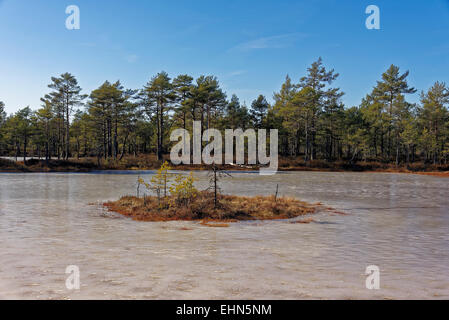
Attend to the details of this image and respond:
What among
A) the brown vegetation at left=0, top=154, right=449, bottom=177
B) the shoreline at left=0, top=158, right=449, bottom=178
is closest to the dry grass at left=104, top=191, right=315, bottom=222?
the shoreline at left=0, top=158, right=449, bottom=178

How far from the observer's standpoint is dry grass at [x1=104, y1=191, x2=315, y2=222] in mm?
12961

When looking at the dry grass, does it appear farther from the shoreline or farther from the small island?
the shoreline

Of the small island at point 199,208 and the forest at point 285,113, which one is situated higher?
the forest at point 285,113

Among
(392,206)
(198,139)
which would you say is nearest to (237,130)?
(198,139)

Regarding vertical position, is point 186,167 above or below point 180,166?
below

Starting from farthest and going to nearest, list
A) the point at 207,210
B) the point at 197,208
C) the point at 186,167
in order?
the point at 186,167 → the point at 197,208 → the point at 207,210

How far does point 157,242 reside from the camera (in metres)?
8.85

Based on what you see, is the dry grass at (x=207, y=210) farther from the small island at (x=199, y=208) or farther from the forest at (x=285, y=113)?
the forest at (x=285, y=113)

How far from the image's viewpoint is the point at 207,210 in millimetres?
13508

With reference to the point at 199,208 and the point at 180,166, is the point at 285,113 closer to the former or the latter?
the point at 180,166

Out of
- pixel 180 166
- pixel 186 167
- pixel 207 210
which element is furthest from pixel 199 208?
pixel 180 166

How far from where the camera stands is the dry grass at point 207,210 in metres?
13.0

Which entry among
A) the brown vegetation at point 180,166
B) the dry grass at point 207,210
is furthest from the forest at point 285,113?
the dry grass at point 207,210

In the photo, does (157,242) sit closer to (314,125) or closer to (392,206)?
(392,206)
